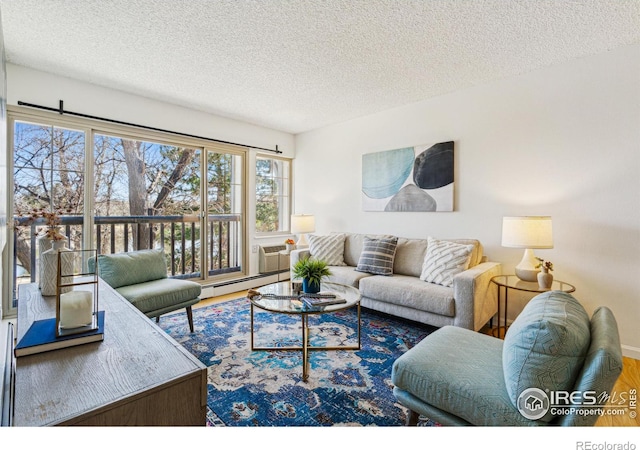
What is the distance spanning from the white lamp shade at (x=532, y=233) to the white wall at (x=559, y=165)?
42 cm

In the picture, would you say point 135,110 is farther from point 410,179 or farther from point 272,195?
point 410,179

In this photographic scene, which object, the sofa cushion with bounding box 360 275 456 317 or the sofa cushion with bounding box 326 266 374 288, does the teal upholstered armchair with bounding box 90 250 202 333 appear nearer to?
the sofa cushion with bounding box 326 266 374 288

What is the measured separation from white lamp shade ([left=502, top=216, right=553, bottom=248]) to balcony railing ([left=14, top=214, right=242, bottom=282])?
11.3 ft

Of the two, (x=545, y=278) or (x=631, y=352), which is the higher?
(x=545, y=278)

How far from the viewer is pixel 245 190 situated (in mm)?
4371

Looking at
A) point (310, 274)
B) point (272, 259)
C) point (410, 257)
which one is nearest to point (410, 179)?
point (410, 257)

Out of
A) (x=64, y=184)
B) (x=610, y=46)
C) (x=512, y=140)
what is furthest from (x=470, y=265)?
(x=64, y=184)

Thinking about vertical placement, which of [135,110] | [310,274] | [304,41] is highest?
A: [304,41]

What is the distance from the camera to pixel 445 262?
2797mm

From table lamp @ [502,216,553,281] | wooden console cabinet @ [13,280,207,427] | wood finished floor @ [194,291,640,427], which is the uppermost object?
table lamp @ [502,216,553,281]

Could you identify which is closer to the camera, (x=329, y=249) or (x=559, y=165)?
(x=559, y=165)

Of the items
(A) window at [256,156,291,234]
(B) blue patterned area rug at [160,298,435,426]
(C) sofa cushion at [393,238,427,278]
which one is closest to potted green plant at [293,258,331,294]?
(B) blue patterned area rug at [160,298,435,426]

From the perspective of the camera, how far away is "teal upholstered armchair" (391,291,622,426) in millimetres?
946

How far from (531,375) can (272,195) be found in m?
4.26
